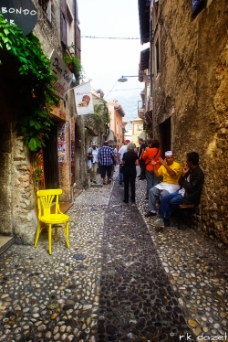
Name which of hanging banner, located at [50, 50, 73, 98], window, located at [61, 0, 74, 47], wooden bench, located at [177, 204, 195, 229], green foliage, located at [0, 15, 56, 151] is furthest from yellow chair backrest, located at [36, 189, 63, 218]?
window, located at [61, 0, 74, 47]

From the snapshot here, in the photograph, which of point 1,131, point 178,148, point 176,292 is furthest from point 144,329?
point 178,148

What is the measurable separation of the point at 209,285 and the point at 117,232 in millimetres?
2025

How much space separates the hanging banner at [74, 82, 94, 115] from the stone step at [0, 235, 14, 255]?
161 inches

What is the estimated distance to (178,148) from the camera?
5434 millimetres

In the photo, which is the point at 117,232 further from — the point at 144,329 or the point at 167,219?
the point at 144,329

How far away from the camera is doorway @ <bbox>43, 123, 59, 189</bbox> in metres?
6.46

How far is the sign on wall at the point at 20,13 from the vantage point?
9.74 ft

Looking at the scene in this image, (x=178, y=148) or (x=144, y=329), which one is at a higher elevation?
Result: (x=178, y=148)

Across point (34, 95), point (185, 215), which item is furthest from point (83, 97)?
point (185, 215)

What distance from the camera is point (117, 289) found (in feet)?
8.65

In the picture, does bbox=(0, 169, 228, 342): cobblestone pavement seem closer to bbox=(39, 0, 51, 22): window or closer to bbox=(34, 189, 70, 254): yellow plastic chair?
bbox=(34, 189, 70, 254): yellow plastic chair

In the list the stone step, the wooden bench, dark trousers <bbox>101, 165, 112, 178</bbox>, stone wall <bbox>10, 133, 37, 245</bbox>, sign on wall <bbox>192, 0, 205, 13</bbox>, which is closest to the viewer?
the stone step

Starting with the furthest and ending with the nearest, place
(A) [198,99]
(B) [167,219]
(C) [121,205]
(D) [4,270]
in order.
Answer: (C) [121,205] < (B) [167,219] < (A) [198,99] < (D) [4,270]

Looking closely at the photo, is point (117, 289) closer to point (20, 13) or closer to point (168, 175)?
point (168, 175)
